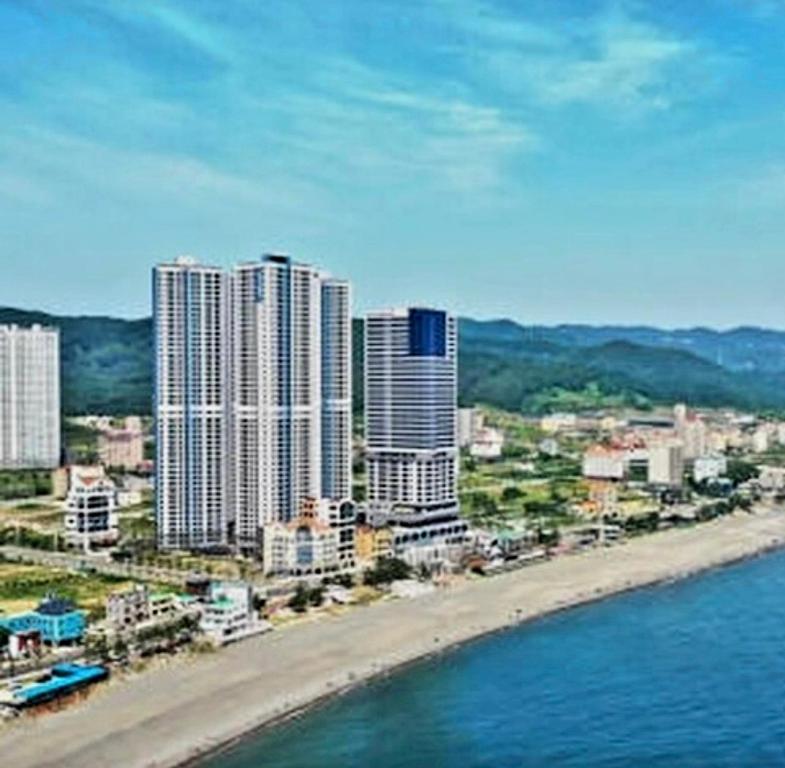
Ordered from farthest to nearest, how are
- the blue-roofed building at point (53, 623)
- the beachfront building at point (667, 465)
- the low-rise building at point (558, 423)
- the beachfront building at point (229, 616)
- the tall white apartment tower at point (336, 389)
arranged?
1. the low-rise building at point (558, 423)
2. the beachfront building at point (667, 465)
3. the tall white apartment tower at point (336, 389)
4. the beachfront building at point (229, 616)
5. the blue-roofed building at point (53, 623)

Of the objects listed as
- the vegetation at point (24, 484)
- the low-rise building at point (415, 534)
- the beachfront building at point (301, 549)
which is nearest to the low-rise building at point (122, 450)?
the vegetation at point (24, 484)

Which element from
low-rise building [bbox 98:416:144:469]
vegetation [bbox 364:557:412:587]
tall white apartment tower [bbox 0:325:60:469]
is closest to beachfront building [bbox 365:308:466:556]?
vegetation [bbox 364:557:412:587]

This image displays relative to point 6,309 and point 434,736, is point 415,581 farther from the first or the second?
point 6,309

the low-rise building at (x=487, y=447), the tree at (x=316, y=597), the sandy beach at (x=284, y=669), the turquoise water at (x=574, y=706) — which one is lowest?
the turquoise water at (x=574, y=706)

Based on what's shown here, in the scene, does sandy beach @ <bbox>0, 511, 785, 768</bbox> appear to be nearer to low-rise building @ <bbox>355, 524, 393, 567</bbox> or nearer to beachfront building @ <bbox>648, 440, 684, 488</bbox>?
low-rise building @ <bbox>355, 524, 393, 567</bbox>

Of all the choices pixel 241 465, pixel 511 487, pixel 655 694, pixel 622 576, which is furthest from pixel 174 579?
pixel 511 487

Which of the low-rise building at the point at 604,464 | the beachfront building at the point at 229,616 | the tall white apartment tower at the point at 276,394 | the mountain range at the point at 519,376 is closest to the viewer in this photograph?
the beachfront building at the point at 229,616

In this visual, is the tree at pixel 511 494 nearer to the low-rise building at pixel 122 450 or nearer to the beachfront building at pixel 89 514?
the beachfront building at pixel 89 514
